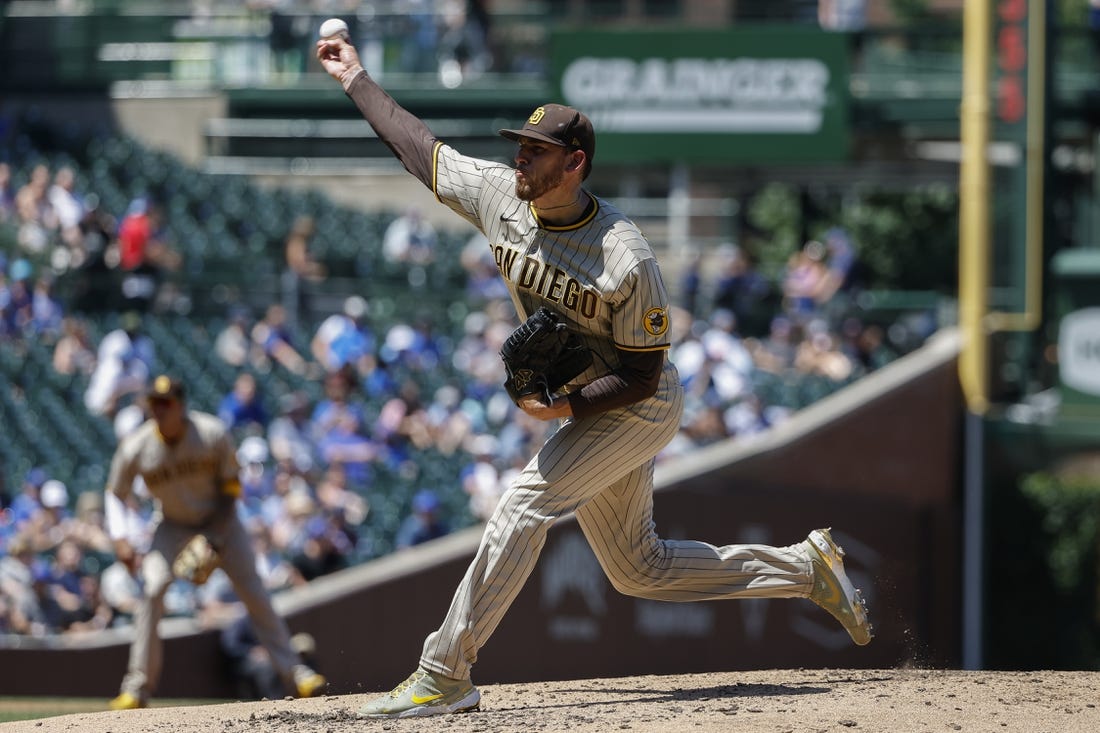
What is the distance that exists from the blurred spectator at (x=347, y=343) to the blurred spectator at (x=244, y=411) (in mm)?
739

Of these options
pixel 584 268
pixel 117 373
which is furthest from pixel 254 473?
pixel 584 268

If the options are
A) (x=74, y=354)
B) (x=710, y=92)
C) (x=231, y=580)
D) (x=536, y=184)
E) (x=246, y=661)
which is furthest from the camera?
(x=710, y=92)

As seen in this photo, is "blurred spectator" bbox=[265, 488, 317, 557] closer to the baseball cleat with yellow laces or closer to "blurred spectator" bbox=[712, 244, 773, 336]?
"blurred spectator" bbox=[712, 244, 773, 336]

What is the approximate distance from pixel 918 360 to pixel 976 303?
0.65 metres

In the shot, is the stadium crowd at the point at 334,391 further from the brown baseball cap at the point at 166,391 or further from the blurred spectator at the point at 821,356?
the brown baseball cap at the point at 166,391

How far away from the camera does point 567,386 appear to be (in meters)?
5.16

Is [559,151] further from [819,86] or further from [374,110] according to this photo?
[819,86]

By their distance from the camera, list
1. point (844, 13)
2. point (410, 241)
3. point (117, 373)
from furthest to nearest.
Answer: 1. point (844, 13)
2. point (410, 241)
3. point (117, 373)

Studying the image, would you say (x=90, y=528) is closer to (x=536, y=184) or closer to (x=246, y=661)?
(x=246, y=661)

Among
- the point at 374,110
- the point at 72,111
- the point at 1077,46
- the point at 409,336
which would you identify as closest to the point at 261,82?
the point at 72,111

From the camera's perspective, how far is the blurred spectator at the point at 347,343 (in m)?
13.0

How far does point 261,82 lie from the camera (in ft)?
60.3

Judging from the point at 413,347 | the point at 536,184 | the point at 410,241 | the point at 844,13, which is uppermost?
the point at 844,13

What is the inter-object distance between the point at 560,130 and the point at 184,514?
3773mm
